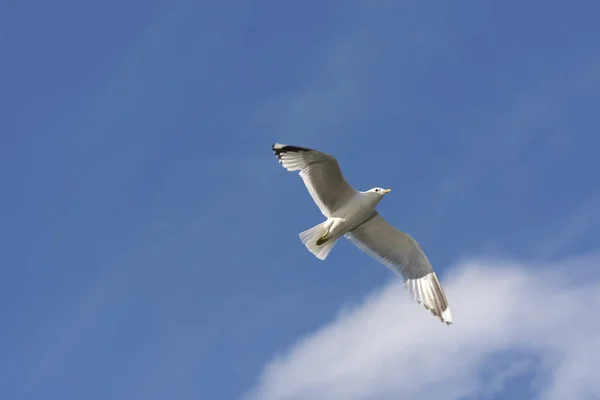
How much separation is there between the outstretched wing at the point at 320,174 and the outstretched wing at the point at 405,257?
116 centimetres

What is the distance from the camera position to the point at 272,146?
21.3 metres

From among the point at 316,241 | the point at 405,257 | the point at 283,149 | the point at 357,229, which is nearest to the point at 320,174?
the point at 283,149

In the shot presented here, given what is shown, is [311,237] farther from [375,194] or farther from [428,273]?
[428,273]

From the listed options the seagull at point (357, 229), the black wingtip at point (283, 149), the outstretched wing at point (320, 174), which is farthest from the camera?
the seagull at point (357, 229)

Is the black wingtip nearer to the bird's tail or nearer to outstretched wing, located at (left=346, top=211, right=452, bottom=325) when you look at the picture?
the bird's tail

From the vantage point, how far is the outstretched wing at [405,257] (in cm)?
2292

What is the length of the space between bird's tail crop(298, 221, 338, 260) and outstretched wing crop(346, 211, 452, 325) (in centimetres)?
140

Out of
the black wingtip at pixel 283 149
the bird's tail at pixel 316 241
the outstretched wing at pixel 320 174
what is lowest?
the bird's tail at pixel 316 241

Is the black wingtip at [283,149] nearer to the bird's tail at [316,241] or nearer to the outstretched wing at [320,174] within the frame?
the outstretched wing at [320,174]

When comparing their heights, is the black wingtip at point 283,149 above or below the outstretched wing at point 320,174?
above

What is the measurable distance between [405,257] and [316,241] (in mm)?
2645

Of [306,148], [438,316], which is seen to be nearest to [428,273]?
[438,316]

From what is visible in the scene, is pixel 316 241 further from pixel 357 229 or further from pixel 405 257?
pixel 405 257

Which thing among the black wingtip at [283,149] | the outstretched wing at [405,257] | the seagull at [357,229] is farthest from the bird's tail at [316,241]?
the black wingtip at [283,149]
